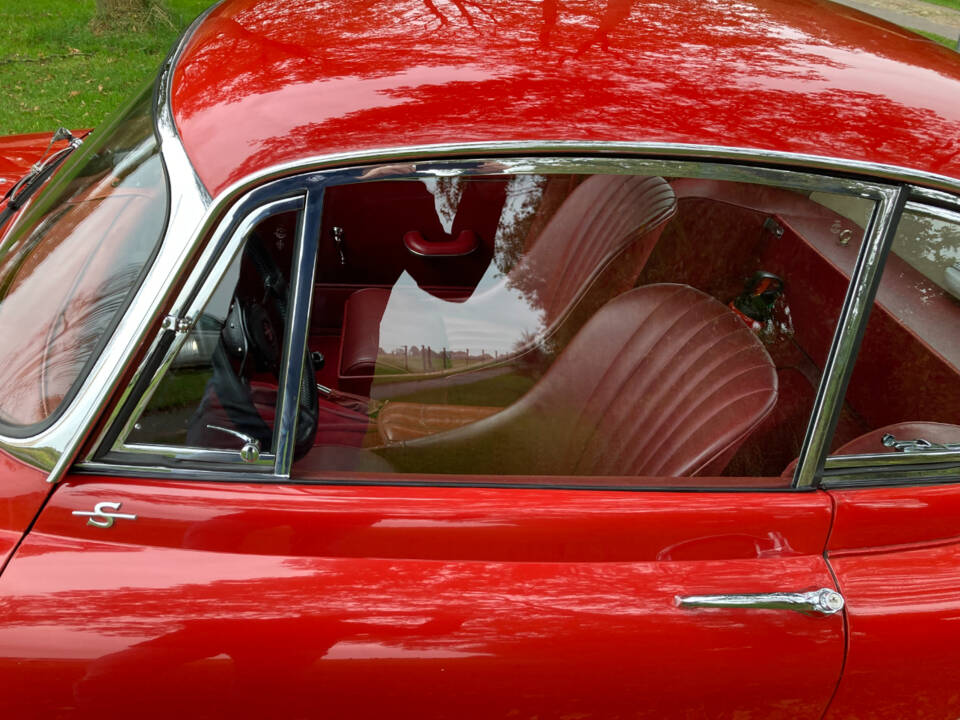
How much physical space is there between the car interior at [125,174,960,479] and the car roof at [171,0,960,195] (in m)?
0.13

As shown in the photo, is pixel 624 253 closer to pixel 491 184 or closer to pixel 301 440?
pixel 491 184

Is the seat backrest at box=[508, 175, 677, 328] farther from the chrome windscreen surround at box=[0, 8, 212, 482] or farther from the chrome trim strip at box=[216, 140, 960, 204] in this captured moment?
the chrome windscreen surround at box=[0, 8, 212, 482]

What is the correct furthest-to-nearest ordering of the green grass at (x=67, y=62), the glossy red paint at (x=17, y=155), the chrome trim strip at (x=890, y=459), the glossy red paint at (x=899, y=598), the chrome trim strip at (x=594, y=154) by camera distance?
the green grass at (x=67, y=62) < the glossy red paint at (x=17, y=155) < the chrome trim strip at (x=890, y=459) < the glossy red paint at (x=899, y=598) < the chrome trim strip at (x=594, y=154)

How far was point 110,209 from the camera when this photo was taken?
5.21 ft

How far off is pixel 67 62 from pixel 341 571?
6.44 metres

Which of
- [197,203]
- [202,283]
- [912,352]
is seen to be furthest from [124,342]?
[912,352]

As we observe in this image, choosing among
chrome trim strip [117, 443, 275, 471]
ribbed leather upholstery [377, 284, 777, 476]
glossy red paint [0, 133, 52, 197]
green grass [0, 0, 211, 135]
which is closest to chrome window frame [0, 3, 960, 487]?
chrome trim strip [117, 443, 275, 471]

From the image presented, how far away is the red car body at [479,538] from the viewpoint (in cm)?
135

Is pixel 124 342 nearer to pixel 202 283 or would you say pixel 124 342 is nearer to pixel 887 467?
pixel 202 283

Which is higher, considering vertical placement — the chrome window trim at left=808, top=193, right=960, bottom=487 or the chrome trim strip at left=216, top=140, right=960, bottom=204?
the chrome trim strip at left=216, top=140, right=960, bottom=204

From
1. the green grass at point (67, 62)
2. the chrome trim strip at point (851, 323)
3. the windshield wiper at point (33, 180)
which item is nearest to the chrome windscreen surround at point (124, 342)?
the windshield wiper at point (33, 180)

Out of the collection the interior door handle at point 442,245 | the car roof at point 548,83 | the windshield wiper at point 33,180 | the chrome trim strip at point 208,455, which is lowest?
the chrome trim strip at point 208,455

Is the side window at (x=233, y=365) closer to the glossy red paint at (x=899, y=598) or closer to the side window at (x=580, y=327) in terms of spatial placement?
the side window at (x=580, y=327)

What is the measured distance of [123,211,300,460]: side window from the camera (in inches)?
55.0
